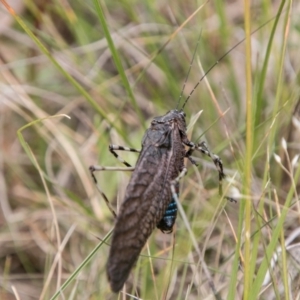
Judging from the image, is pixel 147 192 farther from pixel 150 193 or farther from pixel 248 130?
pixel 248 130

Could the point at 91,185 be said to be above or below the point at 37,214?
above

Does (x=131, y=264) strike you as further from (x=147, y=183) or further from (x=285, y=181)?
(x=285, y=181)

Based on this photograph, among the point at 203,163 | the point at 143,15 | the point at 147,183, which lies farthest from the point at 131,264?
the point at 143,15

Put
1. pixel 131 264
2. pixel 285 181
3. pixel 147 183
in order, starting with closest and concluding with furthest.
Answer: pixel 131 264 < pixel 147 183 < pixel 285 181

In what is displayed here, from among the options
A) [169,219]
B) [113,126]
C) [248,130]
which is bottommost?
[169,219]

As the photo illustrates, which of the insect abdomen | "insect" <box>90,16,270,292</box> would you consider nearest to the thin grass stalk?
"insect" <box>90,16,270,292</box>

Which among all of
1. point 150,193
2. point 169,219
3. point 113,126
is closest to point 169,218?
point 169,219
